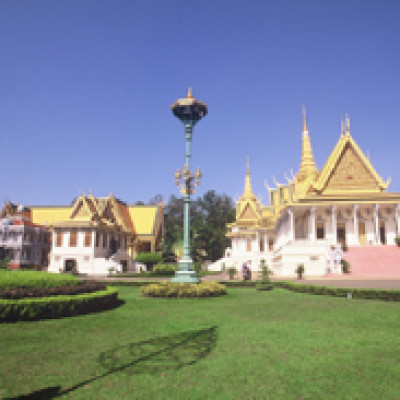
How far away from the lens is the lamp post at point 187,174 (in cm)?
1633

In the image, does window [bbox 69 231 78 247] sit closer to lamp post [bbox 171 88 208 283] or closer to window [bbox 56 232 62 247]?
window [bbox 56 232 62 247]

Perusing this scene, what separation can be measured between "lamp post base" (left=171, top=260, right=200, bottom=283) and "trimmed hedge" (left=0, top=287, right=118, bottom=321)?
18.5ft

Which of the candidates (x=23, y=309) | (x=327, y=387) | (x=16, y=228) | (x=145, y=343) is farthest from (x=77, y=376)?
(x=16, y=228)

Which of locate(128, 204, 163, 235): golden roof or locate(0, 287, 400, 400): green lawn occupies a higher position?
locate(128, 204, 163, 235): golden roof

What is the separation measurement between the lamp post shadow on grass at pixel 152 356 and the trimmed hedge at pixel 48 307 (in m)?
3.83

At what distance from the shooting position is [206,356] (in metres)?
5.75

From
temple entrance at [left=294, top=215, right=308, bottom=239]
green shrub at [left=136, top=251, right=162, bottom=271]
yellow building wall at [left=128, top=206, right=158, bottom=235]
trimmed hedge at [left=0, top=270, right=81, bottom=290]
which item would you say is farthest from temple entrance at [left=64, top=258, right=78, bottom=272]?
trimmed hedge at [left=0, top=270, right=81, bottom=290]

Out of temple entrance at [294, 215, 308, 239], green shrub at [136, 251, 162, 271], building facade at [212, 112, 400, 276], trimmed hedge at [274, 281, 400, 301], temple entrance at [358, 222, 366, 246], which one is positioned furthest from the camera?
green shrub at [136, 251, 162, 271]

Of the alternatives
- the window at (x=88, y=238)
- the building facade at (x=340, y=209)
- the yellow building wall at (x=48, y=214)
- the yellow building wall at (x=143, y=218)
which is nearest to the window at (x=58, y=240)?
the window at (x=88, y=238)

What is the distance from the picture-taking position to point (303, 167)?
4006 cm

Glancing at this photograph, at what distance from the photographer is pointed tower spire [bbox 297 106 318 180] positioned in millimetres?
38978

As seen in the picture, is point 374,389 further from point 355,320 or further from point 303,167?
point 303,167

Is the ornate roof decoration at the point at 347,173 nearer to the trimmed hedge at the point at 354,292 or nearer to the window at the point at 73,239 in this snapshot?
the trimmed hedge at the point at 354,292

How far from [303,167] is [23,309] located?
3570cm
